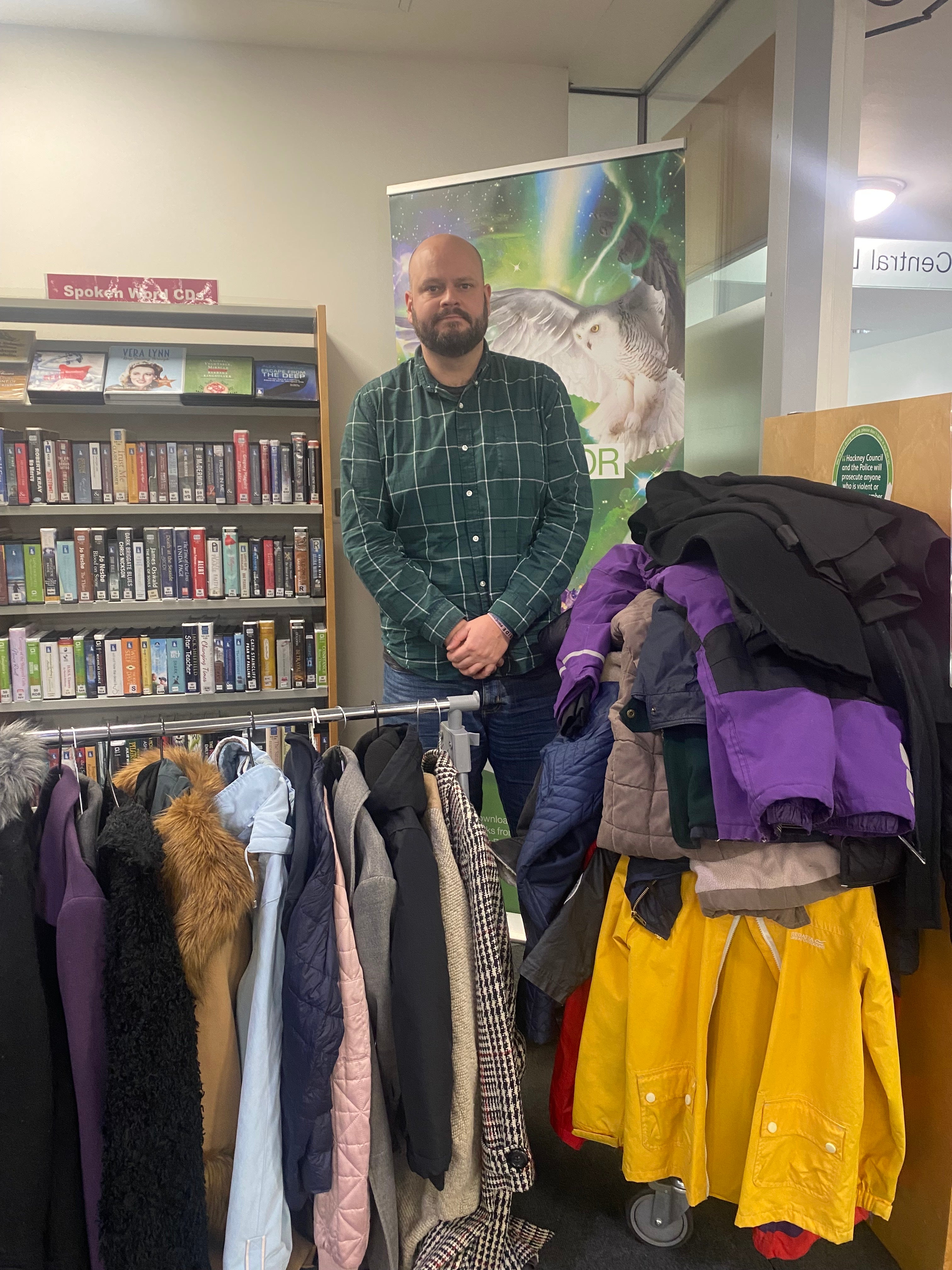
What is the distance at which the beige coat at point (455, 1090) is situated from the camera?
1288mm

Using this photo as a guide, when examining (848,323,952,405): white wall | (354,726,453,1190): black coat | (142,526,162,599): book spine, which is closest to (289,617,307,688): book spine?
(142,526,162,599): book spine

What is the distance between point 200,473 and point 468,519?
1.15m

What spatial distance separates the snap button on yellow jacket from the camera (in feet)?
3.95

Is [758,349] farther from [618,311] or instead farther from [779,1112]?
[779,1112]

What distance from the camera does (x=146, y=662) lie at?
2842mm

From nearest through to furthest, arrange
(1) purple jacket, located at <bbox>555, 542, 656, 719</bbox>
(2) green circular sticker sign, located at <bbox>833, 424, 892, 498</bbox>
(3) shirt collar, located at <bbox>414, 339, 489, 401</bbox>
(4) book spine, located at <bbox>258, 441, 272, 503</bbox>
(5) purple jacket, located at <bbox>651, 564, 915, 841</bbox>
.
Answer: (5) purple jacket, located at <bbox>651, 564, 915, 841</bbox>
(1) purple jacket, located at <bbox>555, 542, 656, 719</bbox>
(2) green circular sticker sign, located at <bbox>833, 424, 892, 498</bbox>
(3) shirt collar, located at <bbox>414, 339, 489, 401</bbox>
(4) book spine, located at <bbox>258, 441, 272, 503</bbox>

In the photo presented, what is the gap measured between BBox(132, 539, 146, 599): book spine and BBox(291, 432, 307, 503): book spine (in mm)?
546

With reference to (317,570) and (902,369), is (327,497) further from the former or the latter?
(902,369)

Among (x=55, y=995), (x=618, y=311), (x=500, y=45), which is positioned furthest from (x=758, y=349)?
(x=55, y=995)

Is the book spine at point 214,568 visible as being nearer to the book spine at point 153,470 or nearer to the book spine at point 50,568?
the book spine at point 153,470

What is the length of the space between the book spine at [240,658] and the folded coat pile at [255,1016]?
1.54m

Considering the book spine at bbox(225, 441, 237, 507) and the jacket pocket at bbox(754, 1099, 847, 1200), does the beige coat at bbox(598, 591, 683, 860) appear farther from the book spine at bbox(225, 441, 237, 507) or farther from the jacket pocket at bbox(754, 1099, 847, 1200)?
the book spine at bbox(225, 441, 237, 507)

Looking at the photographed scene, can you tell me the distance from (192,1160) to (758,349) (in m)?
2.57

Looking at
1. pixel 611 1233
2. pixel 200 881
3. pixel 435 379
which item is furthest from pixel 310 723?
pixel 435 379
